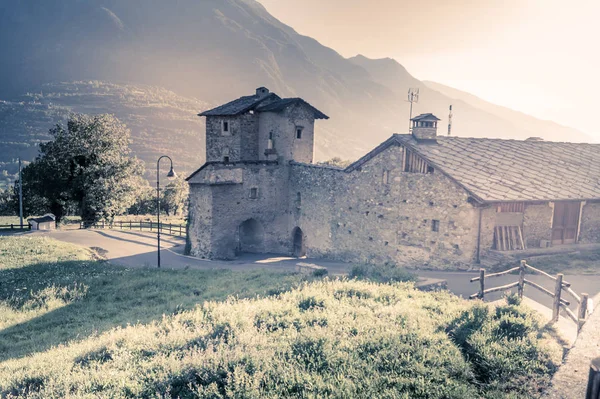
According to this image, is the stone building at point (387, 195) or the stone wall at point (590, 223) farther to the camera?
the stone wall at point (590, 223)

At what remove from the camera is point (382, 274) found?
17.3 metres

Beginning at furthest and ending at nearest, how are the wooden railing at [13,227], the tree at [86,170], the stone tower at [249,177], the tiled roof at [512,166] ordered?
the tree at [86,170]
the wooden railing at [13,227]
the stone tower at [249,177]
the tiled roof at [512,166]

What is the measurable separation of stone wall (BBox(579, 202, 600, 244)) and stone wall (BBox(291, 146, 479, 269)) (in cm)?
747

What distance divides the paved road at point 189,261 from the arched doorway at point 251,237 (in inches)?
50.8

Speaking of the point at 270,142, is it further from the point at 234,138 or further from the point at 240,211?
the point at 240,211

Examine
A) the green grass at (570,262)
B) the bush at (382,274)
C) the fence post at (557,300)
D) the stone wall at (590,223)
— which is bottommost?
the bush at (382,274)

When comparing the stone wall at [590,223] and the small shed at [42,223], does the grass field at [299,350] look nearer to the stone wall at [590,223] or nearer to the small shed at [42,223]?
the stone wall at [590,223]

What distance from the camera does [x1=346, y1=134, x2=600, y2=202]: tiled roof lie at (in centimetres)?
2102

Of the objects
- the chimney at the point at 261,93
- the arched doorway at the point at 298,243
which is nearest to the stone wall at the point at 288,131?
the chimney at the point at 261,93

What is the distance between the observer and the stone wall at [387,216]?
2116 centimetres

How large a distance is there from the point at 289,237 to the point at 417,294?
1918cm

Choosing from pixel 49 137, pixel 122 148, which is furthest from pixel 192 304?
pixel 49 137

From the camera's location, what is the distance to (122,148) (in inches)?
1705

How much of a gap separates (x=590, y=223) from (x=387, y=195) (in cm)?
1169
